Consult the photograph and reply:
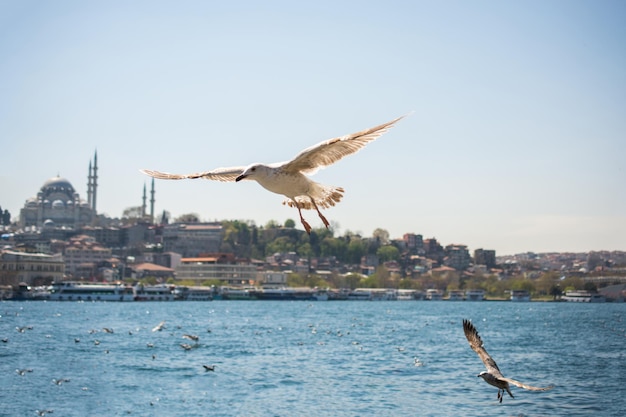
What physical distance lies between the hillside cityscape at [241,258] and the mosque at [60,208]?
0.55 ft

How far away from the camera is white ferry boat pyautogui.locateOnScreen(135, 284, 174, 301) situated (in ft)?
315

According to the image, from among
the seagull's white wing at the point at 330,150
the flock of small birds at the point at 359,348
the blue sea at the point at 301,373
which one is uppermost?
the seagull's white wing at the point at 330,150

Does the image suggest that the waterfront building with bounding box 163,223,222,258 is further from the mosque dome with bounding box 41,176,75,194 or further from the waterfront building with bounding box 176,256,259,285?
the mosque dome with bounding box 41,176,75,194

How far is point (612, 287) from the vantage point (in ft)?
327

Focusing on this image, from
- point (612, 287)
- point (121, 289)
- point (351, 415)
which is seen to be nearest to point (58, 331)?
point (351, 415)

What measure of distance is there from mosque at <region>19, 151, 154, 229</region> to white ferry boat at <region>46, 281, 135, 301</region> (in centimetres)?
6146

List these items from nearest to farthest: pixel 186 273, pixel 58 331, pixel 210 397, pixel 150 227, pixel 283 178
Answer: pixel 283 178 < pixel 210 397 < pixel 58 331 < pixel 186 273 < pixel 150 227

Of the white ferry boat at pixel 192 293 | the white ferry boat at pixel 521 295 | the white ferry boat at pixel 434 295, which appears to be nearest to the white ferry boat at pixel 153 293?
the white ferry boat at pixel 192 293

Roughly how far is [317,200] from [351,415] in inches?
466

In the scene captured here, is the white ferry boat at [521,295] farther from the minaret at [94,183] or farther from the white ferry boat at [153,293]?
the minaret at [94,183]

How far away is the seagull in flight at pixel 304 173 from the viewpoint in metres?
8.18

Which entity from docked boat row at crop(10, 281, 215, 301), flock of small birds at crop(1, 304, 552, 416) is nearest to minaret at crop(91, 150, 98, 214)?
docked boat row at crop(10, 281, 215, 301)

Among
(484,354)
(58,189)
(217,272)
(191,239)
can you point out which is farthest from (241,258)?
(484,354)

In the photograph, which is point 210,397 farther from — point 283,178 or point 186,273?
point 186,273
